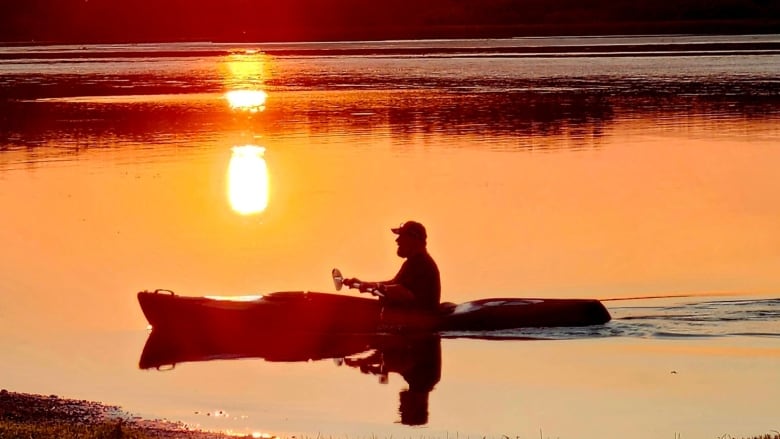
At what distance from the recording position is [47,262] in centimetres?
2370

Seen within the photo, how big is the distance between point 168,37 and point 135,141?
81925 millimetres

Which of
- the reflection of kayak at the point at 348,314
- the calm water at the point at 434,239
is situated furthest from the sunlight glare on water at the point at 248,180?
the reflection of kayak at the point at 348,314

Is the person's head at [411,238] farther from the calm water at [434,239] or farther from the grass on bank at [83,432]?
the grass on bank at [83,432]

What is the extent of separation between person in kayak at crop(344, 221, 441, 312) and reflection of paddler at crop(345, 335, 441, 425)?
0.42 metres

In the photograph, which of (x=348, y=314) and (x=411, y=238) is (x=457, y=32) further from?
(x=411, y=238)

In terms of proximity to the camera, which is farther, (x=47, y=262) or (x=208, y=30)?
(x=208, y=30)

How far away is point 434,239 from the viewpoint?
24.3 metres

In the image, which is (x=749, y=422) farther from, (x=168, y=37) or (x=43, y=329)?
(x=168, y=37)

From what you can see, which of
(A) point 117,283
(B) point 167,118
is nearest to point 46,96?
(B) point 167,118

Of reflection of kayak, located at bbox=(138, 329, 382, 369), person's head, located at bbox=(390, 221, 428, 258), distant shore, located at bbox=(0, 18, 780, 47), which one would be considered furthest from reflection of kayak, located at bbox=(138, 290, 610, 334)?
distant shore, located at bbox=(0, 18, 780, 47)

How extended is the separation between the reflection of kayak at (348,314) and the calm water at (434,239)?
0.73 ft

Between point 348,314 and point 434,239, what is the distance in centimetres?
611

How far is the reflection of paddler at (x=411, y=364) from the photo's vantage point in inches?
601

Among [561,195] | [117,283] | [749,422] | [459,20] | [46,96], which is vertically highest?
[459,20]
